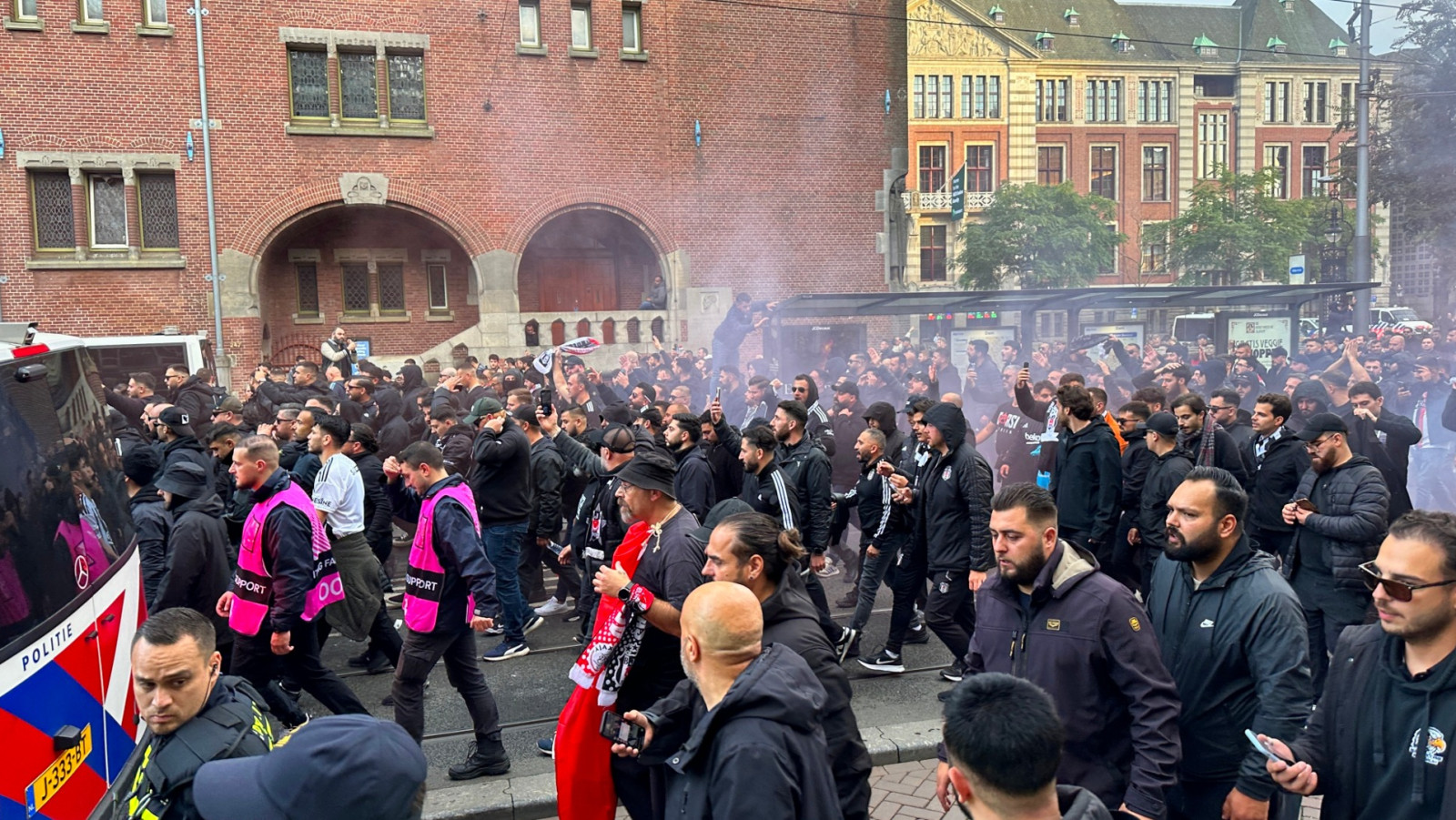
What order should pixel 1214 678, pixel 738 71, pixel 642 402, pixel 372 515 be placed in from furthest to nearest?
1. pixel 738 71
2. pixel 642 402
3. pixel 372 515
4. pixel 1214 678

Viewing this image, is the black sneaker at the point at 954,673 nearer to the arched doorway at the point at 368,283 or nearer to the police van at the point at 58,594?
the police van at the point at 58,594

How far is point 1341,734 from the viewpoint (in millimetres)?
3029

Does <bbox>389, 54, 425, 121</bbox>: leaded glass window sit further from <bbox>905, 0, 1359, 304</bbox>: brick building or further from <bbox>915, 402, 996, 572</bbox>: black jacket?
<bbox>905, 0, 1359, 304</bbox>: brick building

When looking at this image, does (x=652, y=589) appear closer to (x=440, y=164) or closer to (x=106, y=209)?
(x=440, y=164)

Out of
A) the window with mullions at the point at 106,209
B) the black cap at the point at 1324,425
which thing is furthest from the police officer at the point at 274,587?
the window with mullions at the point at 106,209

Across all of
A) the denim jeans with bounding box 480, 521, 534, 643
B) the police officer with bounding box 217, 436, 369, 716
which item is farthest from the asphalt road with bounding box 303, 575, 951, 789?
the police officer with bounding box 217, 436, 369, 716

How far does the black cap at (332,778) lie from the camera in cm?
206

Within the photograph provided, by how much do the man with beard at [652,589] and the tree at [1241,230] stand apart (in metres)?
46.1

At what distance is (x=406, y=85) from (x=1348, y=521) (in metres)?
20.6

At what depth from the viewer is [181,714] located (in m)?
2.95

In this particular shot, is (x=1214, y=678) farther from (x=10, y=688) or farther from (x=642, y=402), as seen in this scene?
(x=642, y=402)

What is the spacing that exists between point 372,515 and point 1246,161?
60.1 metres

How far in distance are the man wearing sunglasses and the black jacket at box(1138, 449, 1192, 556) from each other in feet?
3.04

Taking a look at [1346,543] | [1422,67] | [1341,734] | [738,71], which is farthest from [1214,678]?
[1422,67]
